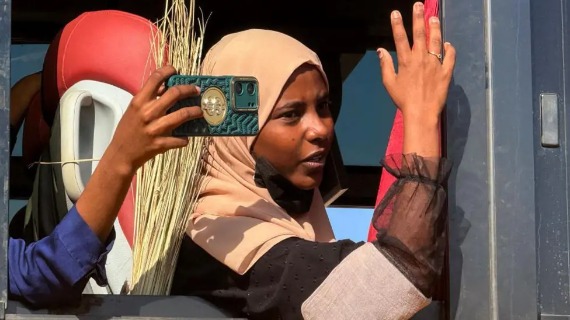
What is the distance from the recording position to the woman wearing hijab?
8.54 ft

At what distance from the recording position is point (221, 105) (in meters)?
2.63

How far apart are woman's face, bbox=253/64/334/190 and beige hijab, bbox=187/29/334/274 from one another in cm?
2

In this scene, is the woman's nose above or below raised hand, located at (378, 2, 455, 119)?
below

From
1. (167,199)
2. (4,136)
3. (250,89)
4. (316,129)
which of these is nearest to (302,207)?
(316,129)

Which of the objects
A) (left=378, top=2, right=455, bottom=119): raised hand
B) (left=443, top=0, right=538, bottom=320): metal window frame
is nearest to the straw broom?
(left=378, top=2, right=455, bottom=119): raised hand

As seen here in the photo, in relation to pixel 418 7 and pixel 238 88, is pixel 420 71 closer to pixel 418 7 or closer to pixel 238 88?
pixel 418 7

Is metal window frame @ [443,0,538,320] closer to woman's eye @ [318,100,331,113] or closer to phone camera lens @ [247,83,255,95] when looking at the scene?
phone camera lens @ [247,83,255,95]

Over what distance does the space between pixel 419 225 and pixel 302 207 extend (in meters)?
0.54

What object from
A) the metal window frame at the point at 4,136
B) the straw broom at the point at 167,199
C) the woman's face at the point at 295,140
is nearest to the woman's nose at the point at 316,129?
the woman's face at the point at 295,140

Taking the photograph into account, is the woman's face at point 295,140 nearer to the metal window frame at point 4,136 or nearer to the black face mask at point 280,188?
the black face mask at point 280,188

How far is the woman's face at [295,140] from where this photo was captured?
308cm

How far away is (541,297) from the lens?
2572 millimetres

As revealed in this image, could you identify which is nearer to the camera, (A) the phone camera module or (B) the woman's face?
(A) the phone camera module

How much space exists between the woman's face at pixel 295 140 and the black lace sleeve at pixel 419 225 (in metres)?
0.45
